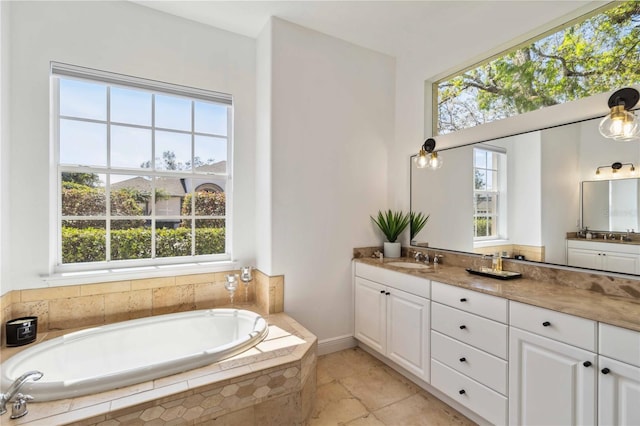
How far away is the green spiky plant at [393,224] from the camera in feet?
9.68

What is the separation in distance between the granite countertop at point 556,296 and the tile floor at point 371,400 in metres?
0.85

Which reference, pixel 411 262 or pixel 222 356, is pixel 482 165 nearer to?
pixel 411 262

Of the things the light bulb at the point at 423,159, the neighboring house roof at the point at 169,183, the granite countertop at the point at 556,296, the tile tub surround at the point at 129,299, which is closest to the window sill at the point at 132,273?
the tile tub surround at the point at 129,299

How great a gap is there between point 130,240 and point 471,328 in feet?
8.39

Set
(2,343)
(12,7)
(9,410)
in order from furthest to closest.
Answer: (12,7) < (2,343) < (9,410)

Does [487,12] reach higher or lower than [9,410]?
higher

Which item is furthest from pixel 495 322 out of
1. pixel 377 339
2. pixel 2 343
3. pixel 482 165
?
pixel 2 343

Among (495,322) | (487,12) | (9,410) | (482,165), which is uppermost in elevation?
(487,12)

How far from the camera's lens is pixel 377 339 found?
8.33 ft

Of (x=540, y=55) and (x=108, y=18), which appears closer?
(x=540, y=55)

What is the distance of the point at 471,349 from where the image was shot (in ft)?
5.84

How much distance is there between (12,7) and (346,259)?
3.07 m

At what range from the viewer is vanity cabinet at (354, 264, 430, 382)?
2115 mm

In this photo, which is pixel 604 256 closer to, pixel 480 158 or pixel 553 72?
pixel 480 158
